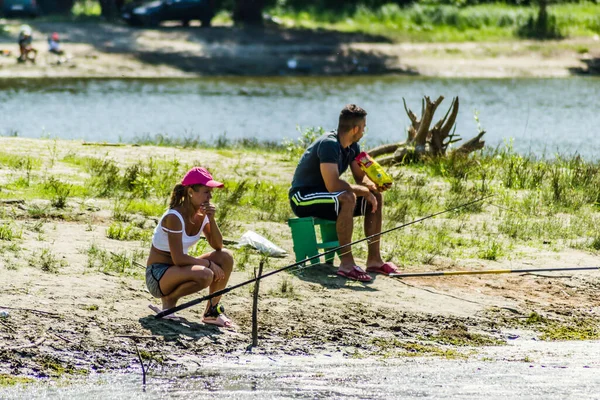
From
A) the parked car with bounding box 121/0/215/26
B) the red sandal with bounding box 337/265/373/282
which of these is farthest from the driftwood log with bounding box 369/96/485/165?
the parked car with bounding box 121/0/215/26

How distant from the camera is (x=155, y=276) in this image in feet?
24.1

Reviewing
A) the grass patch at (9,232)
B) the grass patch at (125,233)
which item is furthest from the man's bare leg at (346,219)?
the grass patch at (9,232)

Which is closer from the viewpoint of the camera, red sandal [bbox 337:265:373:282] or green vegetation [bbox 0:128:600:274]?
red sandal [bbox 337:265:373:282]

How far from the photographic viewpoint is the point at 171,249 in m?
7.22

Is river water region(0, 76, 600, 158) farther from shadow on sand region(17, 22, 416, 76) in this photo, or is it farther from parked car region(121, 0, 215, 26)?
parked car region(121, 0, 215, 26)

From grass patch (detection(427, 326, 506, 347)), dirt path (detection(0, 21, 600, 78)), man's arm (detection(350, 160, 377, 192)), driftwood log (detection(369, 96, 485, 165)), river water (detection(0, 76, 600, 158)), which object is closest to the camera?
grass patch (detection(427, 326, 506, 347))

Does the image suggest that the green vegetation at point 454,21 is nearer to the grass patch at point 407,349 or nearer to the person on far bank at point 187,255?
the grass patch at point 407,349

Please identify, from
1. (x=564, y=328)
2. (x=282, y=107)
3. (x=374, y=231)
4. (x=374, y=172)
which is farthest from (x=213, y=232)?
(x=282, y=107)

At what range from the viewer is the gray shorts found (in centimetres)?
732

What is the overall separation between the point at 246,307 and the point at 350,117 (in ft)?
5.99

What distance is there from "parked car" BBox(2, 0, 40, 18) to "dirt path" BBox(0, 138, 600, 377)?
34.3m

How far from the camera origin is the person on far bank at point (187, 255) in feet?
23.6

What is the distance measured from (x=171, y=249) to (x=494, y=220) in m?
4.92

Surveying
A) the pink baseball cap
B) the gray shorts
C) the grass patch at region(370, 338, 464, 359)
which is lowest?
the grass patch at region(370, 338, 464, 359)
